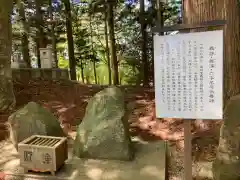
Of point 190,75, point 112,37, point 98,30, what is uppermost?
point 98,30

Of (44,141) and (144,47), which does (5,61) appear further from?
(144,47)

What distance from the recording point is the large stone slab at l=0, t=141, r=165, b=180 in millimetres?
3043

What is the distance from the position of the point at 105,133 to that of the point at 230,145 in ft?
4.86

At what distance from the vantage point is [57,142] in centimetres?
325

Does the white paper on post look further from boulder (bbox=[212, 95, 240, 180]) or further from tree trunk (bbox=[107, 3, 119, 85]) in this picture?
tree trunk (bbox=[107, 3, 119, 85])

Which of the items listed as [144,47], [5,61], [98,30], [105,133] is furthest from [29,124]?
[98,30]

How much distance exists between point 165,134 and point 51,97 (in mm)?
3303

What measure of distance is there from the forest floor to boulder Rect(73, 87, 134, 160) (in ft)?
2.53

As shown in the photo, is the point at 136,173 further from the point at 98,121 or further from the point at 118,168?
the point at 98,121

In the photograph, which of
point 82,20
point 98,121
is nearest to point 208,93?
point 98,121

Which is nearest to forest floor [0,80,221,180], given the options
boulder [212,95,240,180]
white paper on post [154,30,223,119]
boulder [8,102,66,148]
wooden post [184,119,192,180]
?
boulder [212,95,240,180]

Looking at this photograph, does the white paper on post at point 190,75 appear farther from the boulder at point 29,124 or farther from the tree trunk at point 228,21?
the boulder at point 29,124

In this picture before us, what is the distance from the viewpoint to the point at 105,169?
322cm

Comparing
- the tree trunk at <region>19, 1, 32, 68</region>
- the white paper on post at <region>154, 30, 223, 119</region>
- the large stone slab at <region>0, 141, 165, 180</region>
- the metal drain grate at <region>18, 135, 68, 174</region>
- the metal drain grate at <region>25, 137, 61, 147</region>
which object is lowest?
the large stone slab at <region>0, 141, 165, 180</region>
